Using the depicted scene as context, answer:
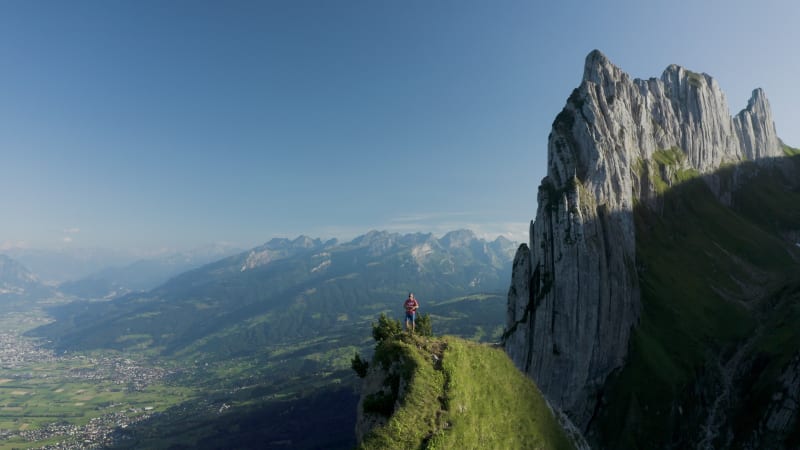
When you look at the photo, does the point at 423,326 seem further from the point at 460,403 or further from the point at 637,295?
the point at 637,295

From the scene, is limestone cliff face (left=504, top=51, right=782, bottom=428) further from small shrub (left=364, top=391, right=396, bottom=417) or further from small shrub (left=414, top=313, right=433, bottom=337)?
small shrub (left=364, top=391, right=396, bottom=417)

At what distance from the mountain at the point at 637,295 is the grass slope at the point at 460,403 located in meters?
29.4

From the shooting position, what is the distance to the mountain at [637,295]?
281 ft

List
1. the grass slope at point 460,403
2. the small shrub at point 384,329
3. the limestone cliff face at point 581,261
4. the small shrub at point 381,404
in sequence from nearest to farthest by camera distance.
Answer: the grass slope at point 460,403 < the small shrub at point 381,404 < the small shrub at point 384,329 < the limestone cliff face at point 581,261

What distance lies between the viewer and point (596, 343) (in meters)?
101

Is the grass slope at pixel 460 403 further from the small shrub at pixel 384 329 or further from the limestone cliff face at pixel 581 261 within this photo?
the limestone cliff face at pixel 581 261

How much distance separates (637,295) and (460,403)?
99.7 meters

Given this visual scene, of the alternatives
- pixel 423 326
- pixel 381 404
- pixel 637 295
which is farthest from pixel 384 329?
pixel 637 295

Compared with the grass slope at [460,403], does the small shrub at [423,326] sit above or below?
above

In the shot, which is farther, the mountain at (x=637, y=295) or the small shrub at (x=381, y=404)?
the mountain at (x=637, y=295)

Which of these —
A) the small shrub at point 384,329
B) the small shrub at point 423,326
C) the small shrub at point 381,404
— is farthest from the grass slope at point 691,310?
the small shrub at point 381,404

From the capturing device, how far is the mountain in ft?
281

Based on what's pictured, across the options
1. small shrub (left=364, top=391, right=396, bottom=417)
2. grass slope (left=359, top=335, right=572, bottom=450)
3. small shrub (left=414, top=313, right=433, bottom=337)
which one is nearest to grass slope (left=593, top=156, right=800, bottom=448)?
grass slope (left=359, top=335, right=572, bottom=450)

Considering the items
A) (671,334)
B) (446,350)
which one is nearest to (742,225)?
(671,334)
